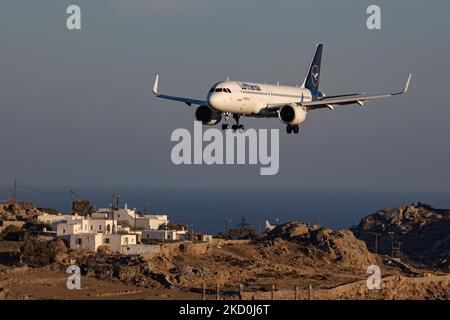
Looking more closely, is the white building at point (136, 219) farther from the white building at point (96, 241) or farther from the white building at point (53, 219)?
the white building at point (96, 241)

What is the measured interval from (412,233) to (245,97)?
52133 millimetres

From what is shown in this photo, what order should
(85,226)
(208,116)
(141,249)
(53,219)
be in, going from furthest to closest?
1. (53,219)
2. (85,226)
3. (141,249)
4. (208,116)

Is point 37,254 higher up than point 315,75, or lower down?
lower down

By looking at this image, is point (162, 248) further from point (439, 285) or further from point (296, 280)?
point (439, 285)

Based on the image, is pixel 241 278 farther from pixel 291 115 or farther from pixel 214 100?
pixel 291 115

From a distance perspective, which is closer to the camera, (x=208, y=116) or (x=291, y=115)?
(x=291, y=115)

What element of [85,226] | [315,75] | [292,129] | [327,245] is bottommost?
[327,245]

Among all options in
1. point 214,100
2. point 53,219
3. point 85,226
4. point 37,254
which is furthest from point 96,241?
point 214,100

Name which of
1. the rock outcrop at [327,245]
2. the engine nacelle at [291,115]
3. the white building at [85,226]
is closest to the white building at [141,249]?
the white building at [85,226]

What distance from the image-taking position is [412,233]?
138 metres

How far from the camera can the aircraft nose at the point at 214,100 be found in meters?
88.1

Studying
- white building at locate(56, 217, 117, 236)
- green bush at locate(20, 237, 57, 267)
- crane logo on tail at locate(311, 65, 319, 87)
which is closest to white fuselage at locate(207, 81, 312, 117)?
green bush at locate(20, 237, 57, 267)
